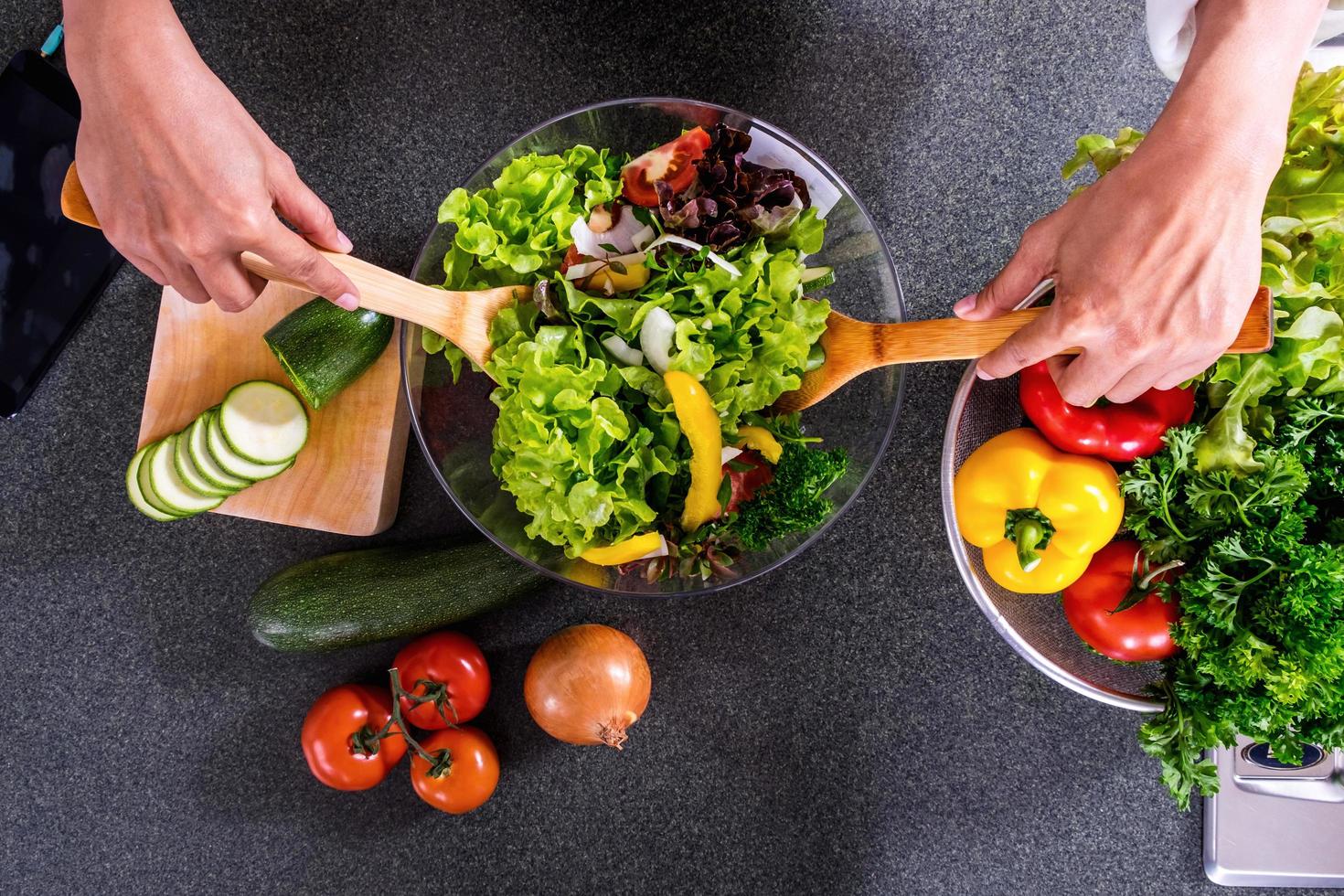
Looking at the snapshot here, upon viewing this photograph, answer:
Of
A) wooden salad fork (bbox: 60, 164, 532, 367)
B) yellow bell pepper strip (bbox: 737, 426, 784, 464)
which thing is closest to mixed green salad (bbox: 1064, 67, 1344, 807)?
yellow bell pepper strip (bbox: 737, 426, 784, 464)

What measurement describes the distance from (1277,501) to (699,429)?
25.4 inches

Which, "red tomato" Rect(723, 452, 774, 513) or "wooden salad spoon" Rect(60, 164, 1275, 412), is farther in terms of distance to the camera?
"red tomato" Rect(723, 452, 774, 513)

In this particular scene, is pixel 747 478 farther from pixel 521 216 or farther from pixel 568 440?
pixel 521 216

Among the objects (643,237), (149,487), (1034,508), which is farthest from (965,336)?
(149,487)

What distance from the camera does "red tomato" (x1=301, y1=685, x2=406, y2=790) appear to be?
1239 millimetres

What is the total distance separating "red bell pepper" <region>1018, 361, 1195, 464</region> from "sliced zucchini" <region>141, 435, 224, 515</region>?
1.14 metres

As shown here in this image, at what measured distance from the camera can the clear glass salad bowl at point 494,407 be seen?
108cm

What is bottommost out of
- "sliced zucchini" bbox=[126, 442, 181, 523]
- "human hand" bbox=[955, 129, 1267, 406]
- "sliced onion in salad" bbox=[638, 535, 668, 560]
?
"sliced zucchini" bbox=[126, 442, 181, 523]

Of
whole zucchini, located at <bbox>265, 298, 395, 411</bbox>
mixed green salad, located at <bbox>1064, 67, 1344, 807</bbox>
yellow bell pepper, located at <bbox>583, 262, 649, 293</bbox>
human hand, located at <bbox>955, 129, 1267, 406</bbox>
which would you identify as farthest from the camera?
whole zucchini, located at <bbox>265, 298, 395, 411</bbox>

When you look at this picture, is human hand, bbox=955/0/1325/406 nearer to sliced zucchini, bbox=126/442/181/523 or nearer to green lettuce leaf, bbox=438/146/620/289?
green lettuce leaf, bbox=438/146/620/289

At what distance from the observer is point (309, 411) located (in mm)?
1239

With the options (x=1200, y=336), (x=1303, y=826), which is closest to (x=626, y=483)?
(x=1200, y=336)

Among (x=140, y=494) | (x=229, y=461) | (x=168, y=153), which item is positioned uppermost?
(x=168, y=153)

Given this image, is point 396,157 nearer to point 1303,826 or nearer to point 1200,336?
point 1200,336
